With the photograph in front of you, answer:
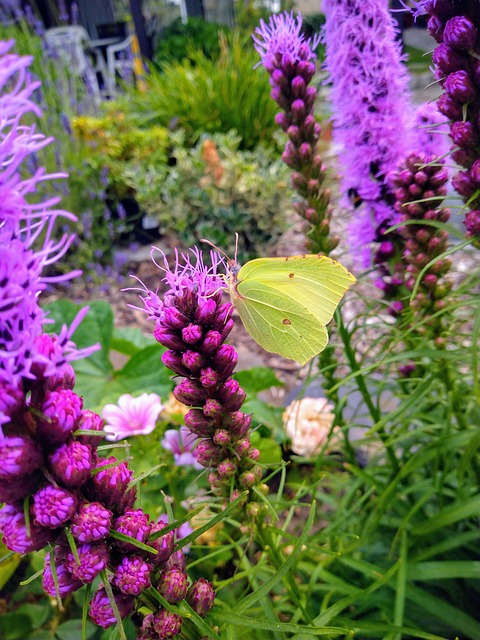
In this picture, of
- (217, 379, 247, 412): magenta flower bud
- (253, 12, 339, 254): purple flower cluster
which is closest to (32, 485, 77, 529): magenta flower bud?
(217, 379, 247, 412): magenta flower bud

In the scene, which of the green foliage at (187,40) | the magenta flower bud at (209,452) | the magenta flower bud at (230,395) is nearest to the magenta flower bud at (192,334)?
the magenta flower bud at (230,395)

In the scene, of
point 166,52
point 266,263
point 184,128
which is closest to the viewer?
point 266,263

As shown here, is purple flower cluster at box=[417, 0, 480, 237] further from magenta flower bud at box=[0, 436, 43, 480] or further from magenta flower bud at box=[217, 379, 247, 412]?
magenta flower bud at box=[0, 436, 43, 480]

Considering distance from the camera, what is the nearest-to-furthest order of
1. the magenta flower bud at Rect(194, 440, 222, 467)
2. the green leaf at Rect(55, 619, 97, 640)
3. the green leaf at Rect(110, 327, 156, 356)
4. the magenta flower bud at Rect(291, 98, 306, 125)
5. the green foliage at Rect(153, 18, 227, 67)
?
the magenta flower bud at Rect(194, 440, 222, 467), the magenta flower bud at Rect(291, 98, 306, 125), the green leaf at Rect(55, 619, 97, 640), the green leaf at Rect(110, 327, 156, 356), the green foliage at Rect(153, 18, 227, 67)

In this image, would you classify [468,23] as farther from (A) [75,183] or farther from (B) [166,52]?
(B) [166,52]

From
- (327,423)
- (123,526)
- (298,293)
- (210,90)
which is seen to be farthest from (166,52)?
(123,526)

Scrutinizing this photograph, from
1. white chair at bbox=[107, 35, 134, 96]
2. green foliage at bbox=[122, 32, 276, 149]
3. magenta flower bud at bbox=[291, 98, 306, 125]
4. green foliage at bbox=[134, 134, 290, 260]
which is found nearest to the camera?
magenta flower bud at bbox=[291, 98, 306, 125]

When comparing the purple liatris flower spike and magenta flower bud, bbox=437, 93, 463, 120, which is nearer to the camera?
magenta flower bud, bbox=437, 93, 463, 120
